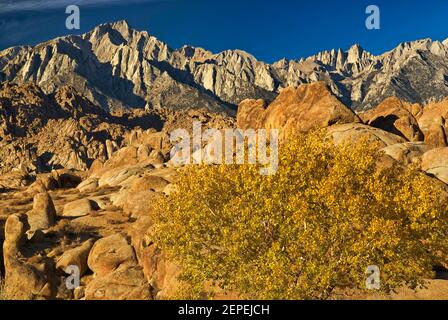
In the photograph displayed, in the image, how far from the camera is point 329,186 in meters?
25.8

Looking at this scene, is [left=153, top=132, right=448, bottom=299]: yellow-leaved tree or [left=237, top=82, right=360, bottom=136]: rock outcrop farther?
[left=237, top=82, right=360, bottom=136]: rock outcrop

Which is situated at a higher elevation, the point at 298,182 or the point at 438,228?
the point at 298,182

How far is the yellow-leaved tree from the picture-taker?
25109mm

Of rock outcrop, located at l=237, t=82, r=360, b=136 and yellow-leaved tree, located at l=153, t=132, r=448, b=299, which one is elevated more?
rock outcrop, located at l=237, t=82, r=360, b=136

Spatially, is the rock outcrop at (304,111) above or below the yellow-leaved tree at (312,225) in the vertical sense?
above

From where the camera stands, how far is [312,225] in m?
26.3

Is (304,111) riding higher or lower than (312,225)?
higher

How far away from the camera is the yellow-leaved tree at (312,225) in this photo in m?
25.1

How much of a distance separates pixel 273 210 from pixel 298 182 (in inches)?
89.1

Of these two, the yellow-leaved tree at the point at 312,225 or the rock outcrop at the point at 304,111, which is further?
the rock outcrop at the point at 304,111
